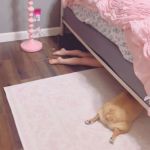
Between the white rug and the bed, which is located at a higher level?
the bed

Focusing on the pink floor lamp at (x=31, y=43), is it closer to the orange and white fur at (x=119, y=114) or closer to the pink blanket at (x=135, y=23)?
the pink blanket at (x=135, y=23)

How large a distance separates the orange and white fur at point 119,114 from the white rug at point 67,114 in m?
0.04

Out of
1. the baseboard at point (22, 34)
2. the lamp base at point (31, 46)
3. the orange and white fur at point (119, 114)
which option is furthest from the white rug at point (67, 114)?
the baseboard at point (22, 34)

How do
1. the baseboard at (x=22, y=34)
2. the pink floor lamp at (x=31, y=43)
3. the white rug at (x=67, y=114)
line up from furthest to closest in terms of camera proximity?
the baseboard at (x=22, y=34) → the pink floor lamp at (x=31, y=43) → the white rug at (x=67, y=114)

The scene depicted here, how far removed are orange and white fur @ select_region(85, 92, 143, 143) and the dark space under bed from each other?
5.2 inches

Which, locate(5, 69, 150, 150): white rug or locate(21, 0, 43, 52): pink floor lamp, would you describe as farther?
locate(21, 0, 43, 52): pink floor lamp

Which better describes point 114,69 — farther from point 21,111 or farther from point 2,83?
point 2,83

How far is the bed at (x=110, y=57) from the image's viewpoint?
1680 mm

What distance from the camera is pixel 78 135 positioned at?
1671 mm

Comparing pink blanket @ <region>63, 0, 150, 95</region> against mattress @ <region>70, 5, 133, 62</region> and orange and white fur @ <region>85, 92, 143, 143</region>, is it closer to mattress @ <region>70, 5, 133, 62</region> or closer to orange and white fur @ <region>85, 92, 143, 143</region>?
mattress @ <region>70, 5, 133, 62</region>

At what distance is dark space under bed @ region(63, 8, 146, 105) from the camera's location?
1701 millimetres

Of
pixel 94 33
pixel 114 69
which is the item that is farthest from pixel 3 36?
pixel 114 69

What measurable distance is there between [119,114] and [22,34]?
1.55 metres

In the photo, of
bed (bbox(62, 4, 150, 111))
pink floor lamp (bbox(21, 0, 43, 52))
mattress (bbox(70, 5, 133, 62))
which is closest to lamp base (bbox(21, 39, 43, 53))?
pink floor lamp (bbox(21, 0, 43, 52))
